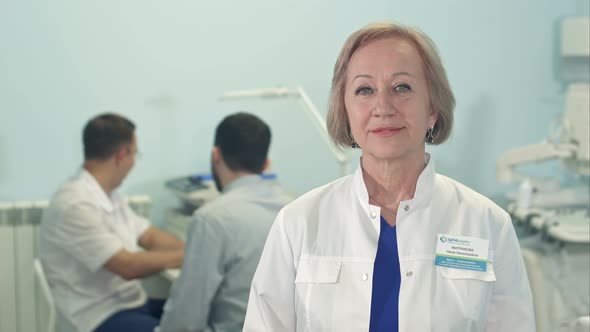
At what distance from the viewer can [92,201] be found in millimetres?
2535

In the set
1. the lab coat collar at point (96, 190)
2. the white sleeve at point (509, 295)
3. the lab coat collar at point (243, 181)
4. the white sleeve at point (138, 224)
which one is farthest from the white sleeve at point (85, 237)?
the white sleeve at point (509, 295)

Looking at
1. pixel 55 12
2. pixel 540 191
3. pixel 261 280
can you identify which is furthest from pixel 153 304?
pixel 261 280

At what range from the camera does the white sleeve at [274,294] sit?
1.32m

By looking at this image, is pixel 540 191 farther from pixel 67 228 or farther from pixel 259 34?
pixel 67 228

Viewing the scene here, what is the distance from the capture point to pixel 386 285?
4.32 feet

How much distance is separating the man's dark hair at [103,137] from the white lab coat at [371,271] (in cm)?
136

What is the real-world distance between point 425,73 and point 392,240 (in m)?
0.28

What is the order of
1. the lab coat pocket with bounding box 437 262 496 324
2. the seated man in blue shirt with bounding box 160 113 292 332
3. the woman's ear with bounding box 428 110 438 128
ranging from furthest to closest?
the seated man in blue shirt with bounding box 160 113 292 332 < the woman's ear with bounding box 428 110 438 128 < the lab coat pocket with bounding box 437 262 496 324

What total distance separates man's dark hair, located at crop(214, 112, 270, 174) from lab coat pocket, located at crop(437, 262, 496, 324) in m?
1.10

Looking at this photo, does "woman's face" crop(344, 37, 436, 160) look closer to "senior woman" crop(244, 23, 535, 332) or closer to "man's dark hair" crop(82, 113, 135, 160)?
"senior woman" crop(244, 23, 535, 332)

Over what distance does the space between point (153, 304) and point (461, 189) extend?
1679mm

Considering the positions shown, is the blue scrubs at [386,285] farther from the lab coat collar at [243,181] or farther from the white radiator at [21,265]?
the white radiator at [21,265]

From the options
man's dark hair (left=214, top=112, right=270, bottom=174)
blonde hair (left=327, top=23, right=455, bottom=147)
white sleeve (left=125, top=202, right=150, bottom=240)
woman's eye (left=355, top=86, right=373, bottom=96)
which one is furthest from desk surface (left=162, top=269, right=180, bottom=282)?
woman's eye (left=355, top=86, right=373, bottom=96)

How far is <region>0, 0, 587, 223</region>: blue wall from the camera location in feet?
9.43
